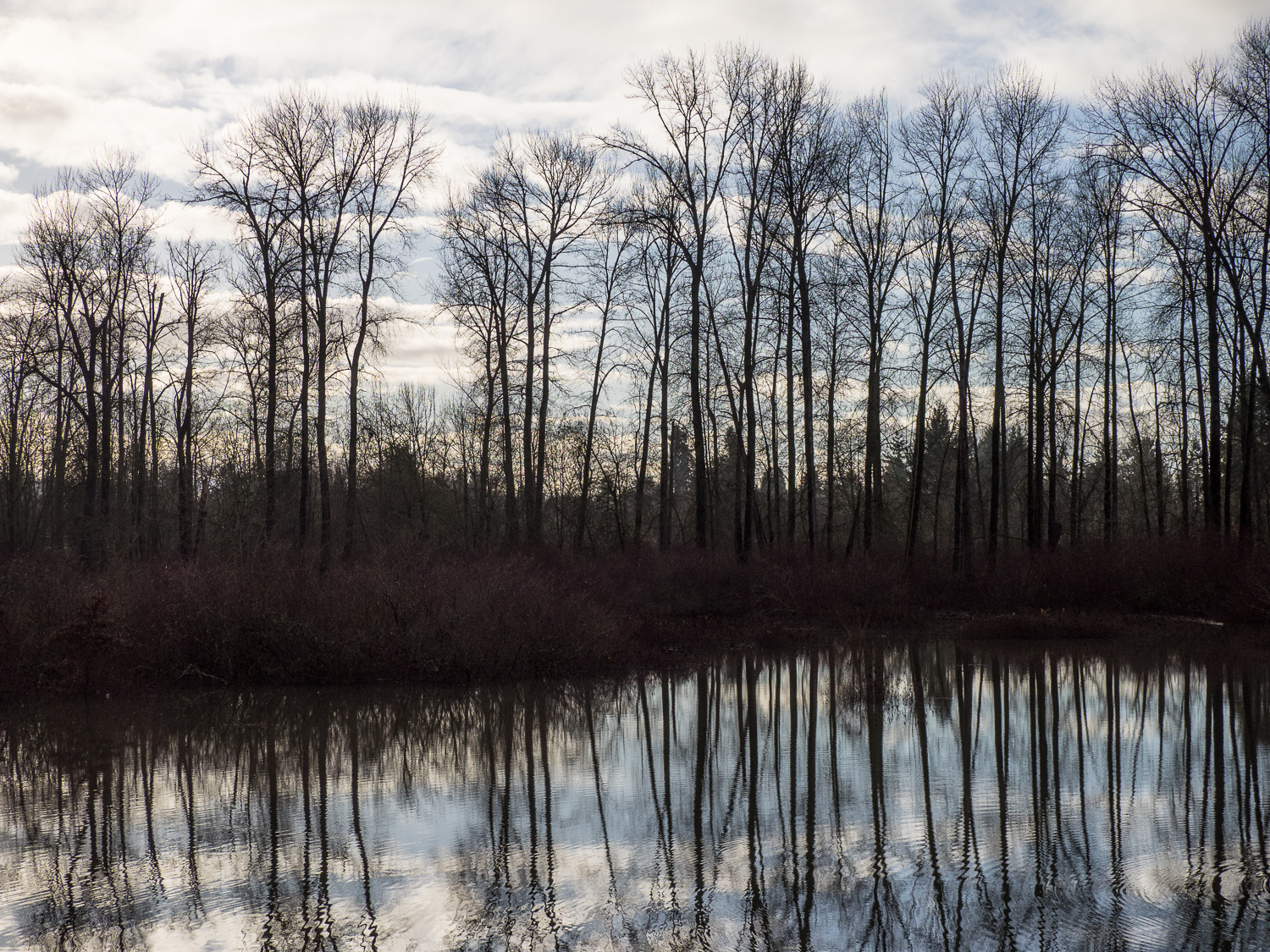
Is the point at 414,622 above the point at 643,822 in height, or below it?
above

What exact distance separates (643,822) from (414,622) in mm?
8596

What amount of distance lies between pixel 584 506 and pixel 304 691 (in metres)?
21.8

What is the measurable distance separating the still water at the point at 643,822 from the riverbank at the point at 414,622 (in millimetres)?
1210

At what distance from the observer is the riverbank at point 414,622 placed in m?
15.2

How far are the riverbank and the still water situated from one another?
1.21m

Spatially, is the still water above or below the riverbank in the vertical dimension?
below

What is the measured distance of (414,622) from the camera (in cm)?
1589

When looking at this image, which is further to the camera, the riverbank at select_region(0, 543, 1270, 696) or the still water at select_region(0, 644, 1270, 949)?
the riverbank at select_region(0, 543, 1270, 696)

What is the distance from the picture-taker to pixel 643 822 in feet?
26.5

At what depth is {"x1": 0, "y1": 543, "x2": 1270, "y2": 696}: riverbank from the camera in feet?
50.0

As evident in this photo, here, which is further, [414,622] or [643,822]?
[414,622]

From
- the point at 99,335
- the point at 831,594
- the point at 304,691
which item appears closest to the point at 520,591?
the point at 304,691

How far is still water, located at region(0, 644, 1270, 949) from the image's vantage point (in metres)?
5.77

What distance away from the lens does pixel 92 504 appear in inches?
1245
